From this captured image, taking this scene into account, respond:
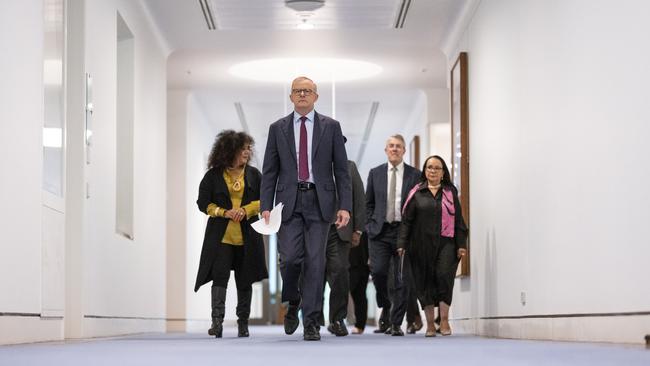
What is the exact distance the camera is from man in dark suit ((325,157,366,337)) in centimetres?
Result: 777

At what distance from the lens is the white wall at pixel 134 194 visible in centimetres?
784

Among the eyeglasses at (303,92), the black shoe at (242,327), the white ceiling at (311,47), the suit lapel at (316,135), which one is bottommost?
the black shoe at (242,327)

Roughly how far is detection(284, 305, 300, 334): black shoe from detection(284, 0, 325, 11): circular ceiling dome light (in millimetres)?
3752

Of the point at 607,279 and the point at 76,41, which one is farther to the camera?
the point at 76,41

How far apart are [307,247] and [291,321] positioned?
1121 millimetres

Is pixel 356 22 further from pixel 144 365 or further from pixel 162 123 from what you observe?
pixel 144 365

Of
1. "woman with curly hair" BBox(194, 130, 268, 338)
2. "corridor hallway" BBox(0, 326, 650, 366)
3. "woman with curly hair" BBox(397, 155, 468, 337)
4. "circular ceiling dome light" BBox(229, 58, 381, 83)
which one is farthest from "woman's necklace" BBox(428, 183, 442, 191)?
"circular ceiling dome light" BBox(229, 58, 381, 83)

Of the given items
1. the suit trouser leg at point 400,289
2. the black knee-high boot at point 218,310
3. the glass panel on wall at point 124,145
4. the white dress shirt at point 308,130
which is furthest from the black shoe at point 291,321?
the glass panel on wall at point 124,145

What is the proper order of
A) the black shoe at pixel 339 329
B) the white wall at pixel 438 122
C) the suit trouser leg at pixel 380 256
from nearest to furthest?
the black shoe at pixel 339 329, the suit trouser leg at pixel 380 256, the white wall at pixel 438 122

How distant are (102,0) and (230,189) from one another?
188cm

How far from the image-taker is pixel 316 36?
11828 mm

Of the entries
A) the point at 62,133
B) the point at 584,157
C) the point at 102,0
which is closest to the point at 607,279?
the point at 584,157

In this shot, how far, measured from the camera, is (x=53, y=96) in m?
6.94

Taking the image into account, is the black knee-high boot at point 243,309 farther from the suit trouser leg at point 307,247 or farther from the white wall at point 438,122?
the white wall at point 438,122
